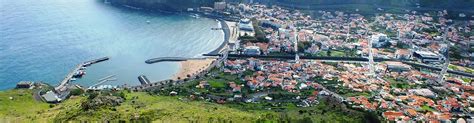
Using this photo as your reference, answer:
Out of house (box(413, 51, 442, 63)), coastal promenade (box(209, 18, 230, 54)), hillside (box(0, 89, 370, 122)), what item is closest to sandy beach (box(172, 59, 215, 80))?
coastal promenade (box(209, 18, 230, 54))

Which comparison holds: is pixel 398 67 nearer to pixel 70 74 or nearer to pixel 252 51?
pixel 252 51

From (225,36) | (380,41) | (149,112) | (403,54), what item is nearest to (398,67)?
(403,54)

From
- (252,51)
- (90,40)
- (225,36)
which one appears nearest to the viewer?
(252,51)

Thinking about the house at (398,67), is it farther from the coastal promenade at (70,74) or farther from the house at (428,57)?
the coastal promenade at (70,74)

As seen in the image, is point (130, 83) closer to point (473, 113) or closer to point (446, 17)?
point (473, 113)

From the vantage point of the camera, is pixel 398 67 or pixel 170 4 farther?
pixel 170 4

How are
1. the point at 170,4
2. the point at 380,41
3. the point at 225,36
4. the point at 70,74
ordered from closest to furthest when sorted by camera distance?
the point at 70,74, the point at 380,41, the point at 225,36, the point at 170,4
